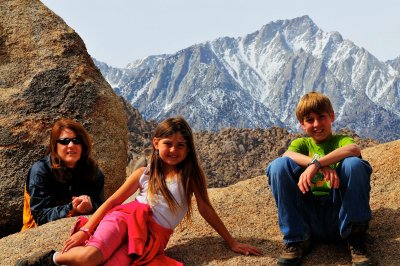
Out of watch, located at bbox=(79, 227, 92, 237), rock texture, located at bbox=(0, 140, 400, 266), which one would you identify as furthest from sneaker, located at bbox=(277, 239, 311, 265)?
watch, located at bbox=(79, 227, 92, 237)

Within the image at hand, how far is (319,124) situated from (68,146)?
3106 mm

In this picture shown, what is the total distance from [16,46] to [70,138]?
14.7 feet

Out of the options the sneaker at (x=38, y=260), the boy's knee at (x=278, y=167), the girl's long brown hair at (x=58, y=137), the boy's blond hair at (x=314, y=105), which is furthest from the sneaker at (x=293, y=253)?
the girl's long brown hair at (x=58, y=137)

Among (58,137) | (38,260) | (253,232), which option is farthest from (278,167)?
(58,137)

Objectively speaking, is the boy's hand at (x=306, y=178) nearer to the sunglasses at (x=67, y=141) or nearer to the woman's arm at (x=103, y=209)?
the woman's arm at (x=103, y=209)

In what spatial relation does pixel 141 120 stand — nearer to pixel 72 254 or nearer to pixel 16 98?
pixel 16 98

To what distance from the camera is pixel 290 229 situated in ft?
17.4

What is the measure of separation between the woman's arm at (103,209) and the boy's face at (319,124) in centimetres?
177

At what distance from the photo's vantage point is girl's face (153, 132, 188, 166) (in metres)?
5.63

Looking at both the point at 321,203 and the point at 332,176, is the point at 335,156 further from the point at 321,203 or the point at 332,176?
the point at 321,203

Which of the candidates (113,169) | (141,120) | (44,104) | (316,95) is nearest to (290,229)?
(316,95)

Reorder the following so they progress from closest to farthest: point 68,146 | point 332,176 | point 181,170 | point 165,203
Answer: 1. point 332,176
2. point 165,203
3. point 181,170
4. point 68,146

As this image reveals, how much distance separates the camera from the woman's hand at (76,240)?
516 cm

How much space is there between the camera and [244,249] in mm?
5789
